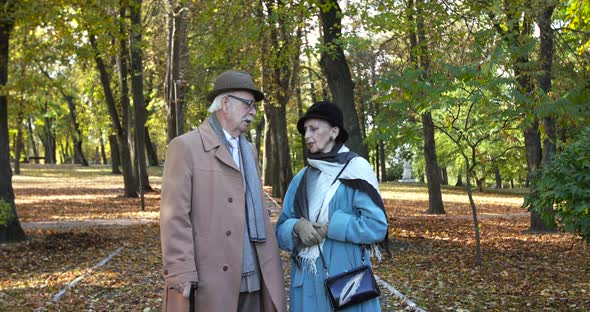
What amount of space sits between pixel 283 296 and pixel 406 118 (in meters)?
8.14

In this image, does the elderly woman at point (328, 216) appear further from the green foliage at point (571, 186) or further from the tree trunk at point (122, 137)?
the tree trunk at point (122, 137)

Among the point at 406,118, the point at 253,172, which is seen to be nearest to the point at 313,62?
the point at 406,118

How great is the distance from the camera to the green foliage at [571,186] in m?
7.07

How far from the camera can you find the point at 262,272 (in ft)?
13.5

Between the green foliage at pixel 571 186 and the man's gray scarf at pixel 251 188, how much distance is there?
4154mm

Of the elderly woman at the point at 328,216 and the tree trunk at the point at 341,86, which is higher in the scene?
the tree trunk at the point at 341,86

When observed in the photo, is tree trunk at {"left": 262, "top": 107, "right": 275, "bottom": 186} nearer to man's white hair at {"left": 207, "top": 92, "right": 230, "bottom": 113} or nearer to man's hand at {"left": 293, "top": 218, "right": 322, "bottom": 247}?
man's white hair at {"left": 207, "top": 92, "right": 230, "bottom": 113}

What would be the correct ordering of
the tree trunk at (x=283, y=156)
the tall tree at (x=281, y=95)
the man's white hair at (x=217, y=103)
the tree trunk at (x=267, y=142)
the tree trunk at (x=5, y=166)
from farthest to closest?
the tree trunk at (x=267, y=142) → the tree trunk at (x=283, y=156) → the tall tree at (x=281, y=95) → the tree trunk at (x=5, y=166) → the man's white hair at (x=217, y=103)

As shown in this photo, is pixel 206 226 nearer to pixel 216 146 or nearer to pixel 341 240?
pixel 216 146

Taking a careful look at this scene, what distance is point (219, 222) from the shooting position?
4035 millimetres

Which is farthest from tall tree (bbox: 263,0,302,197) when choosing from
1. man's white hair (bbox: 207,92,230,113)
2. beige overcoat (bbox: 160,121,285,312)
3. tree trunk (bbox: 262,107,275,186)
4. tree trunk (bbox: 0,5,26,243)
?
beige overcoat (bbox: 160,121,285,312)

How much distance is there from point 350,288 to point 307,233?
1.33 feet

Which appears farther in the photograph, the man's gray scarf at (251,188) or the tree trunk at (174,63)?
the tree trunk at (174,63)

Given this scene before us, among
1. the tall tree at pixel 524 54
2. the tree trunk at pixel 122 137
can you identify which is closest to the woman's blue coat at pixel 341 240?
the tall tree at pixel 524 54
